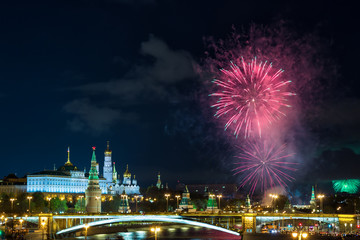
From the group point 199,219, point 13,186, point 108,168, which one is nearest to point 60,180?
point 13,186

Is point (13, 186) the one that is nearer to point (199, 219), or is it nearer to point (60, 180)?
point (60, 180)

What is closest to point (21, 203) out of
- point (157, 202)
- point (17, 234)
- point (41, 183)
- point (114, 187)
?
point (157, 202)

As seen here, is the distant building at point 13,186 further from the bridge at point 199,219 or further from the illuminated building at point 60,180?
the bridge at point 199,219

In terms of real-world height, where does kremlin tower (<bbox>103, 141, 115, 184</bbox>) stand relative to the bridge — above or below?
above

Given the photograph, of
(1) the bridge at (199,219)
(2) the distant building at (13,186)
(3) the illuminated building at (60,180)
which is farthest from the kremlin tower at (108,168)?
(1) the bridge at (199,219)

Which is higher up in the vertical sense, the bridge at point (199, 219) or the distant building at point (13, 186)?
the distant building at point (13, 186)

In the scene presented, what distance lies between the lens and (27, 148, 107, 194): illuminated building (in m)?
151

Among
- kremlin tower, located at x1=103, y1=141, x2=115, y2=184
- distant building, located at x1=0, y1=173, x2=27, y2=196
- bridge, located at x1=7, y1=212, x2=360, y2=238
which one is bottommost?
bridge, located at x1=7, y1=212, x2=360, y2=238

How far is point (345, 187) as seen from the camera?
116 metres

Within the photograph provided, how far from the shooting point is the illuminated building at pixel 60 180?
151250 millimetres

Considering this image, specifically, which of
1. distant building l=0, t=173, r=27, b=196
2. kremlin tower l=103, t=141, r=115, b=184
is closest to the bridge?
distant building l=0, t=173, r=27, b=196

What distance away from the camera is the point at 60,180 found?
15812 centimetres

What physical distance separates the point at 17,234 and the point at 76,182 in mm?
112260

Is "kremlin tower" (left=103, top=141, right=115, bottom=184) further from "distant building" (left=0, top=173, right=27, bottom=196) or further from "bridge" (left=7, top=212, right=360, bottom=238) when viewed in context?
"bridge" (left=7, top=212, right=360, bottom=238)
